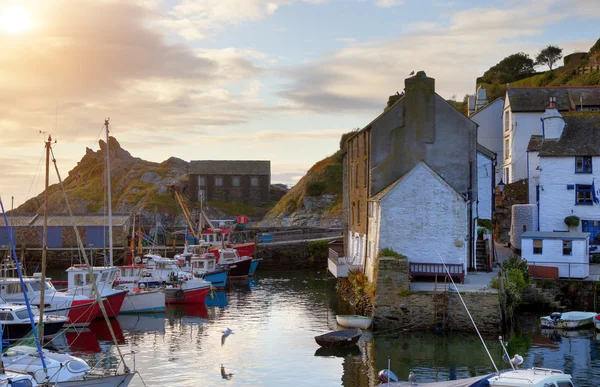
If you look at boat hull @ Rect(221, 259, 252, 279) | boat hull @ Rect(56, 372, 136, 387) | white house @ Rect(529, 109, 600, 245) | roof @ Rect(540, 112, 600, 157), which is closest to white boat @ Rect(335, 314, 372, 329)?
boat hull @ Rect(56, 372, 136, 387)

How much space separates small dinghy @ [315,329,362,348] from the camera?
34.3m

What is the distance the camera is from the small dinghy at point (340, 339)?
113 ft

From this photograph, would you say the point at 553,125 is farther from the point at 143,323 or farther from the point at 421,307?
the point at 143,323

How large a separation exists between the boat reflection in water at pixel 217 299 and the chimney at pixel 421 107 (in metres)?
18.5

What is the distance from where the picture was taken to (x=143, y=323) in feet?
145

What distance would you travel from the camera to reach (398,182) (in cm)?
4219

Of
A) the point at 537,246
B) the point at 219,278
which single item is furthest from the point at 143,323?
the point at 537,246

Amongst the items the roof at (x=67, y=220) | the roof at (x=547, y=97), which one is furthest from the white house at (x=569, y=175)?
the roof at (x=67, y=220)

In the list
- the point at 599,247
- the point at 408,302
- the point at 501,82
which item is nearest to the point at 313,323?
the point at 408,302

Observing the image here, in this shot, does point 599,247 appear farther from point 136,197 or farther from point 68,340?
point 136,197

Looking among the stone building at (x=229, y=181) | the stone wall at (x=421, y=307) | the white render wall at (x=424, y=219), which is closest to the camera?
the stone wall at (x=421, y=307)

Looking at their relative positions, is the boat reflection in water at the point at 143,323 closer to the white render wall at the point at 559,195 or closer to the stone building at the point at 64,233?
the white render wall at the point at 559,195

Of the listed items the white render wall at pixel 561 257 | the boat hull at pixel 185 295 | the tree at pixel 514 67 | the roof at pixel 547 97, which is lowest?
the boat hull at pixel 185 295

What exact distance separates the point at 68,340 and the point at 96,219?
48.7 metres
